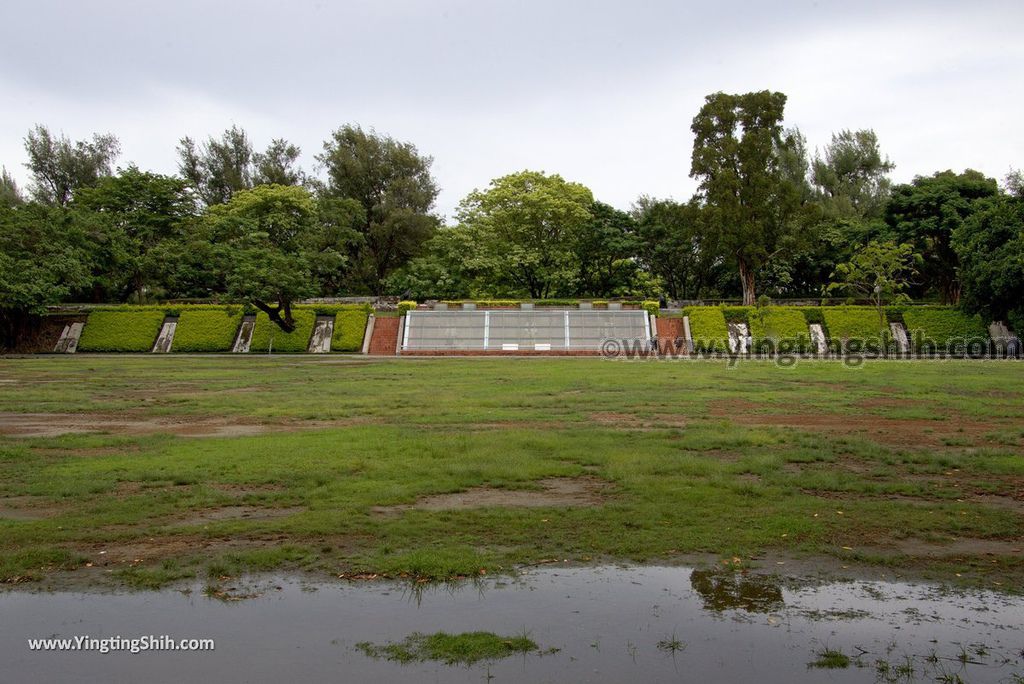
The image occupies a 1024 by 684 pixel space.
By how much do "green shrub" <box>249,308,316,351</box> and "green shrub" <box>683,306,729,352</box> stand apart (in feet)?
58.4

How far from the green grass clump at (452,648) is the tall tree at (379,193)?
53340mm

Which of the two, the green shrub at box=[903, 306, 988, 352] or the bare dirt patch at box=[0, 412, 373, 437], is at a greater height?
the green shrub at box=[903, 306, 988, 352]

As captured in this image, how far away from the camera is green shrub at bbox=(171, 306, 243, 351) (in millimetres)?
37125

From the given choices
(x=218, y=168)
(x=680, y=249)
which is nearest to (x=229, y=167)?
(x=218, y=168)

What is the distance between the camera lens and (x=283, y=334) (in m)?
37.7

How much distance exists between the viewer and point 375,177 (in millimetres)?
59469

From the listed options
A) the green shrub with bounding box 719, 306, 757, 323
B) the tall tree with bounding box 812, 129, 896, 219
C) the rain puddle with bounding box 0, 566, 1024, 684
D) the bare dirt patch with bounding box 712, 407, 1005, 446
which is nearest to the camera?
the rain puddle with bounding box 0, 566, 1024, 684

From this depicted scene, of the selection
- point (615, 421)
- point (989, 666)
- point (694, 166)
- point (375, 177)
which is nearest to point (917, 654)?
point (989, 666)

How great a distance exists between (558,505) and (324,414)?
733 centimetres

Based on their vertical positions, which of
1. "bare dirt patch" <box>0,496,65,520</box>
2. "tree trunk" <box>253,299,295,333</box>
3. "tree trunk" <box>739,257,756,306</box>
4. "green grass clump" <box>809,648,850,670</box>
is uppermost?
"tree trunk" <box>739,257,756,306</box>

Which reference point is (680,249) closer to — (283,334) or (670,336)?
(670,336)

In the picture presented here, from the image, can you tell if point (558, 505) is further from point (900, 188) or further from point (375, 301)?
point (900, 188)

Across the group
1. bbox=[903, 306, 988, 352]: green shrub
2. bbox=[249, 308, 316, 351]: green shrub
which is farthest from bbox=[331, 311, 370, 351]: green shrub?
bbox=[903, 306, 988, 352]: green shrub

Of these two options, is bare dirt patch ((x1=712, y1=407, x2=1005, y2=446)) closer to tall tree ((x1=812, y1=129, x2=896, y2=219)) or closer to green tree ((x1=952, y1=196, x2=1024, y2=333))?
green tree ((x1=952, y1=196, x2=1024, y2=333))
